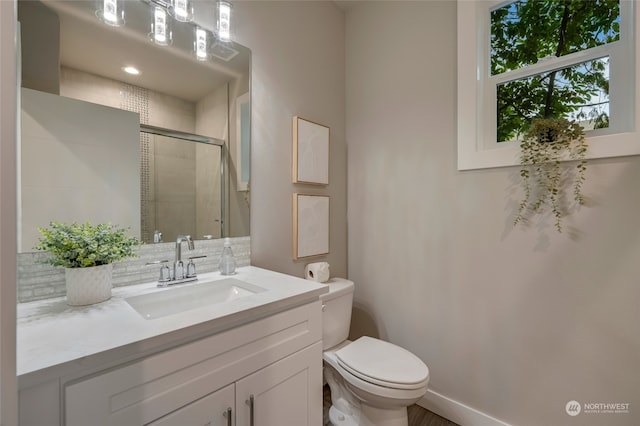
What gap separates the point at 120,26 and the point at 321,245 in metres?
1.50

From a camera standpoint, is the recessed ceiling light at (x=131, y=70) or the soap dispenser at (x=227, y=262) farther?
the soap dispenser at (x=227, y=262)

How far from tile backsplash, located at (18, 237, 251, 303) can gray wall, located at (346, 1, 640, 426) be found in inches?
37.3

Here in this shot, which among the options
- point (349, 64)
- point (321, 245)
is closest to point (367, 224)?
point (321, 245)

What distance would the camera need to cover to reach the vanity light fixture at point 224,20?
1.37 m

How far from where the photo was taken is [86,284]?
0.91 metres

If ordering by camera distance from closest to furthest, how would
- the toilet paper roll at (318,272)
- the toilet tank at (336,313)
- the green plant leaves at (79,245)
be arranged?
the green plant leaves at (79,245)
the toilet tank at (336,313)
the toilet paper roll at (318,272)

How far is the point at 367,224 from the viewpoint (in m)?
2.01

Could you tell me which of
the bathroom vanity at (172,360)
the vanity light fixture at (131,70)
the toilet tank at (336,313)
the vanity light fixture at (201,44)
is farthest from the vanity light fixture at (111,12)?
the toilet tank at (336,313)

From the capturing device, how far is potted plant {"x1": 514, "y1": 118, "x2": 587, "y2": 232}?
1249mm

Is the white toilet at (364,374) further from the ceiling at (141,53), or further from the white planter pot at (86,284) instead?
the ceiling at (141,53)

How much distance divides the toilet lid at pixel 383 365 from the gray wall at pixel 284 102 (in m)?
0.57

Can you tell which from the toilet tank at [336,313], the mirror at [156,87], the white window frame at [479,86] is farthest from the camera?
the toilet tank at [336,313]

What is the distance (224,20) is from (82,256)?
122 cm

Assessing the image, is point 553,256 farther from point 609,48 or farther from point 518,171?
point 609,48
